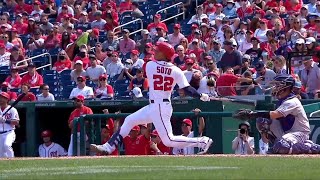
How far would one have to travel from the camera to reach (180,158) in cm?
1241

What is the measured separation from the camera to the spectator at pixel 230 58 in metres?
18.6

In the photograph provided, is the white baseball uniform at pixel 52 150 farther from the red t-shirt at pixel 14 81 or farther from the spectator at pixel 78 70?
the red t-shirt at pixel 14 81

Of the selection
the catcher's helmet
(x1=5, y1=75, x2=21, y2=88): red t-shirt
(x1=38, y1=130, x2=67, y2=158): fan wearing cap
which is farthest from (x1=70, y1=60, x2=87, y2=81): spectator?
the catcher's helmet

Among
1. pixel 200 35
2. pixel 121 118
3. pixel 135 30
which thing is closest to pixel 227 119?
pixel 121 118

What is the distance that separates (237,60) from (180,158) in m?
6.45

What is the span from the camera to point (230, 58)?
1869cm

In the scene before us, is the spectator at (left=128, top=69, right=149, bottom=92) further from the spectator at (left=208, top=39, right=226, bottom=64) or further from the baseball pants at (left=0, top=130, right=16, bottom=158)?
the baseball pants at (left=0, top=130, right=16, bottom=158)

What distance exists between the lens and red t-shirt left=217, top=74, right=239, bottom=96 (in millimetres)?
16359

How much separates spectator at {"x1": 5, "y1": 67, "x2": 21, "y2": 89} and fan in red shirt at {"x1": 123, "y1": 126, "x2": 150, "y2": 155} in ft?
19.6

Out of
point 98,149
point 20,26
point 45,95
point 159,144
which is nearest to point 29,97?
point 45,95

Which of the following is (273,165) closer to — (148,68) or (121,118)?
A: (148,68)

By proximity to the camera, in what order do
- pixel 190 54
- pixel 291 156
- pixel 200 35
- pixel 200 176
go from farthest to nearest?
pixel 200 35, pixel 190 54, pixel 291 156, pixel 200 176

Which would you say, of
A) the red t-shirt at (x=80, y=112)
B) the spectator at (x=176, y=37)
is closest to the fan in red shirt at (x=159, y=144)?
the red t-shirt at (x=80, y=112)

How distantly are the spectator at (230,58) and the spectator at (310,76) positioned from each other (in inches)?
70.9
